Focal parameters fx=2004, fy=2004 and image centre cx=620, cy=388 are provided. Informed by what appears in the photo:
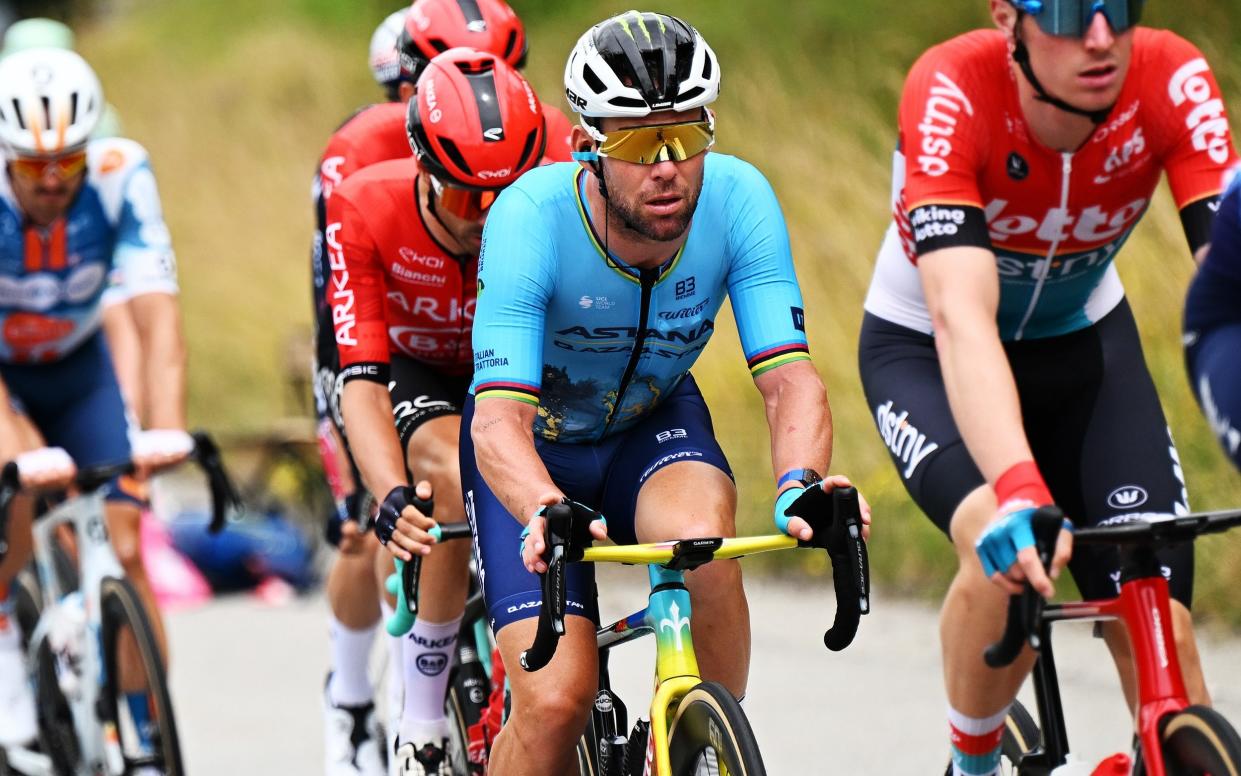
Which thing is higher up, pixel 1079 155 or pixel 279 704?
pixel 1079 155

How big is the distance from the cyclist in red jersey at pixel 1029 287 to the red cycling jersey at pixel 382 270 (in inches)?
54.6

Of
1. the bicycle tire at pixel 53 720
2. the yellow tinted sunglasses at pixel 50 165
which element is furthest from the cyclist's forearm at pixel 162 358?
the bicycle tire at pixel 53 720

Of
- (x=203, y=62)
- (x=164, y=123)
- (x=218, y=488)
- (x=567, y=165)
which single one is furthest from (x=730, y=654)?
(x=203, y=62)

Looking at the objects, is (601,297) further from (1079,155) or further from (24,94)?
(24,94)

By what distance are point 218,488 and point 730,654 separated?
2.75 meters

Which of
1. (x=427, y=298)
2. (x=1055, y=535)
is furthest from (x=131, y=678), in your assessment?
(x=1055, y=535)

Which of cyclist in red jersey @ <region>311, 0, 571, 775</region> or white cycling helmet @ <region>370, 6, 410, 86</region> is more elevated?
white cycling helmet @ <region>370, 6, 410, 86</region>

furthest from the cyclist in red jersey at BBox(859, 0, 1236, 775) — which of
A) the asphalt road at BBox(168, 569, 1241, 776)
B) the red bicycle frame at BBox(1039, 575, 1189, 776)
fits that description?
the asphalt road at BBox(168, 569, 1241, 776)

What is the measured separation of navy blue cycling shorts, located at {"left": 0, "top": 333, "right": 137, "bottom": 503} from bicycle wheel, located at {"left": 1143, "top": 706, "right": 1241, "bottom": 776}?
15.4ft

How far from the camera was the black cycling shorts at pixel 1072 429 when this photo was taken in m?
4.54

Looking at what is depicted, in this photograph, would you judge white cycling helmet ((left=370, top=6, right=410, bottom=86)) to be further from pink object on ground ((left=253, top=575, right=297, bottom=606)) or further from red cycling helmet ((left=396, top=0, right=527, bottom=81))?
pink object on ground ((left=253, top=575, right=297, bottom=606))

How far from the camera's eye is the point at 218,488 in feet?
22.2

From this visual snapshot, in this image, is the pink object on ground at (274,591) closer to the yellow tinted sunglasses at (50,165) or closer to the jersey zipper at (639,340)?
the yellow tinted sunglasses at (50,165)

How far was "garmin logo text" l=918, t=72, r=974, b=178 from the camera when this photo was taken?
441 centimetres
